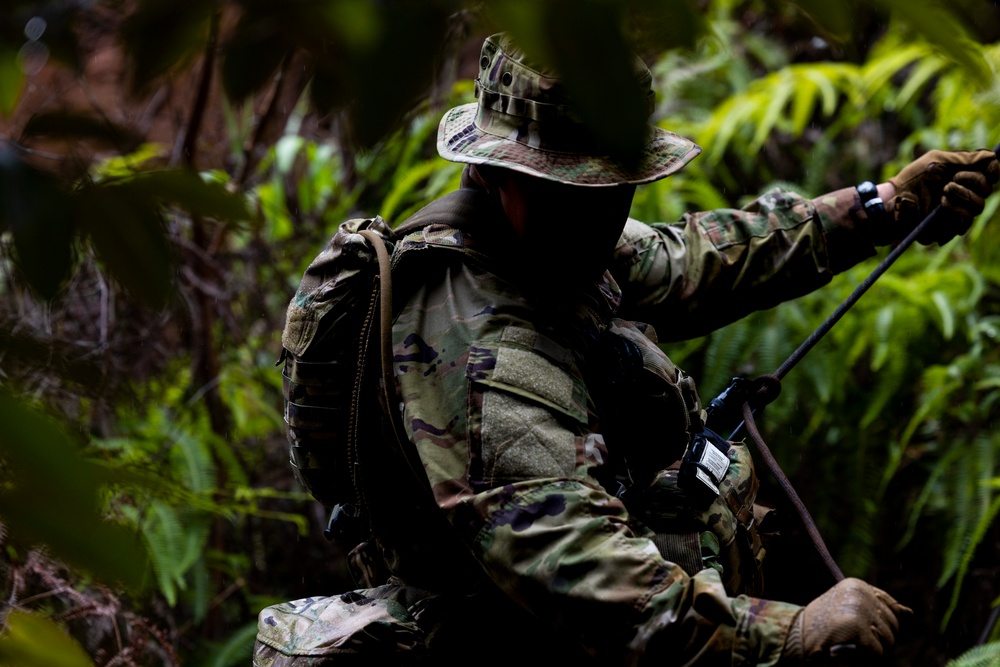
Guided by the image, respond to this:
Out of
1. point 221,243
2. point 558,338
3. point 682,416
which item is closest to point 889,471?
point 682,416

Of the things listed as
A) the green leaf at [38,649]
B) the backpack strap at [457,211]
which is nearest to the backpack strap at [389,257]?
the backpack strap at [457,211]

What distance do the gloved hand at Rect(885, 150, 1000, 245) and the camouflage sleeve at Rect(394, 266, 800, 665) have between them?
960 mm

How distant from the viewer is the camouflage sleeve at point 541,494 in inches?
63.2

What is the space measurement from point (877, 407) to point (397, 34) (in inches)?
123

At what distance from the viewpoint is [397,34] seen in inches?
28.5

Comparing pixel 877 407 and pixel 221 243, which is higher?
pixel 221 243

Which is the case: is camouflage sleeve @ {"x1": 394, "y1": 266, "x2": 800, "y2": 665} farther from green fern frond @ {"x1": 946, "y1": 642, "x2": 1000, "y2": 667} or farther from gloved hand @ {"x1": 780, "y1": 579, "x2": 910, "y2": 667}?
green fern frond @ {"x1": 946, "y1": 642, "x2": 1000, "y2": 667}

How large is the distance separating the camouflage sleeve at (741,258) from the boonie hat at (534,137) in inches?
18.4

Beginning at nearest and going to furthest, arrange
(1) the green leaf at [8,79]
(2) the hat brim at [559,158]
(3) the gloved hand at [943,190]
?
(1) the green leaf at [8,79], (2) the hat brim at [559,158], (3) the gloved hand at [943,190]

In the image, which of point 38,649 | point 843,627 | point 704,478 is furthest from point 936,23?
point 704,478

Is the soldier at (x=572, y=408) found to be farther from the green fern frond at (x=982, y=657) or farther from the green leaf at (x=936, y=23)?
the green fern frond at (x=982, y=657)

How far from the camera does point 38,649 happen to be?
95 cm

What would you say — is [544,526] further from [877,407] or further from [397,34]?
[877,407]

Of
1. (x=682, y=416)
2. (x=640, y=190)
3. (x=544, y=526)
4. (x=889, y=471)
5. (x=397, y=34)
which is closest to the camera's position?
(x=397, y=34)
